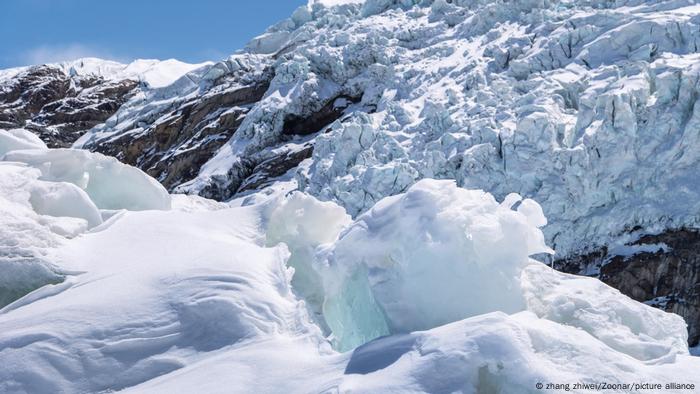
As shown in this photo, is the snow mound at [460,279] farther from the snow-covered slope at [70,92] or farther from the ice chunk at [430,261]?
the snow-covered slope at [70,92]

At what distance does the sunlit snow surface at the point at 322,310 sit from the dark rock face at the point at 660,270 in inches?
590

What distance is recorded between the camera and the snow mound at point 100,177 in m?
10.6

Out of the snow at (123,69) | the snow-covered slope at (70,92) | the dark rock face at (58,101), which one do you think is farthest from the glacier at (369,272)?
the dark rock face at (58,101)

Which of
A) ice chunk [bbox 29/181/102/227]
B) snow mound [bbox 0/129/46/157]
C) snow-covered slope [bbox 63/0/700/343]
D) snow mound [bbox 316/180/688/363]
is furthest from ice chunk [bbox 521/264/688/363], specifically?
snow-covered slope [bbox 63/0/700/343]

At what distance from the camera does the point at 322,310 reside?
8039 millimetres

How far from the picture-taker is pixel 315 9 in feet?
172

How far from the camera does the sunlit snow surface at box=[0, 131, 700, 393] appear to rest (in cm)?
567

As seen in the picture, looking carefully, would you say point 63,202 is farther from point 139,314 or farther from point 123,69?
point 123,69

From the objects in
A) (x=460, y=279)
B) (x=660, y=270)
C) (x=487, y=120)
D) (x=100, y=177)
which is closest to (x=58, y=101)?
(x=487, y=120)

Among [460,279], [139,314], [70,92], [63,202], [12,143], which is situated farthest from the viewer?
[70,92]

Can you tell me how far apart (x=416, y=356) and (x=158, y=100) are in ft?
165

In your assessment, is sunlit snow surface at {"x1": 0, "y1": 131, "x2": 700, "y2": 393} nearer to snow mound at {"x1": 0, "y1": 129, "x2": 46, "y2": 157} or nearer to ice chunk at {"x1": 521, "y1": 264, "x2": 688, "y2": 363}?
ice chunk at {"x1": 521, "y1": 264, "x2": 688, "y2": 363}

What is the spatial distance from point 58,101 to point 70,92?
278cm

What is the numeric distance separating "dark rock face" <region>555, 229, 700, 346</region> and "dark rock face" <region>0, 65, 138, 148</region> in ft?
141
